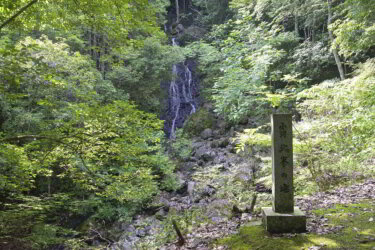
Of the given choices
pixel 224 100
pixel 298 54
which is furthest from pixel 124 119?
pixel 298 54

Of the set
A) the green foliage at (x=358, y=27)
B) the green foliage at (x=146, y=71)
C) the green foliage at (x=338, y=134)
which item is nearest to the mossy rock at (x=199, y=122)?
the green foliage at (x=146, y=71)

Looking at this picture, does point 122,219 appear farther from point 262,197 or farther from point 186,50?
point 186,50

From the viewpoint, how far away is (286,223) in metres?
3.97

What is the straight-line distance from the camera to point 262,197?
7316 millimetres

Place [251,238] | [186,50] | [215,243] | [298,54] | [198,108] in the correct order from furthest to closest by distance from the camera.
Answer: [198,108], [186,50], [298,54], [215,243], [251,238]

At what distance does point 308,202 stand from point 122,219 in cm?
680

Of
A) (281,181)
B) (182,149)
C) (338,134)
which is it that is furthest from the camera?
(182,149)

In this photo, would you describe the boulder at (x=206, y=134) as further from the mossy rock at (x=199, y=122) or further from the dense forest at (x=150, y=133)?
the mossy rock at (x=199, y=122)

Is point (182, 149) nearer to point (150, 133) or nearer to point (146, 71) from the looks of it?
point (146, 71)

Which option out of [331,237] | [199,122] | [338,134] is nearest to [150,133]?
[331,237]

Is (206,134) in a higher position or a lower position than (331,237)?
higher

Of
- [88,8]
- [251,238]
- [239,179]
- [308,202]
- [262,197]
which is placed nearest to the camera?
[251,238]

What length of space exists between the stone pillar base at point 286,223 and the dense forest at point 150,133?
Answer: 21 centimetres

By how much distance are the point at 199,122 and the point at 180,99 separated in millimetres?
3729
